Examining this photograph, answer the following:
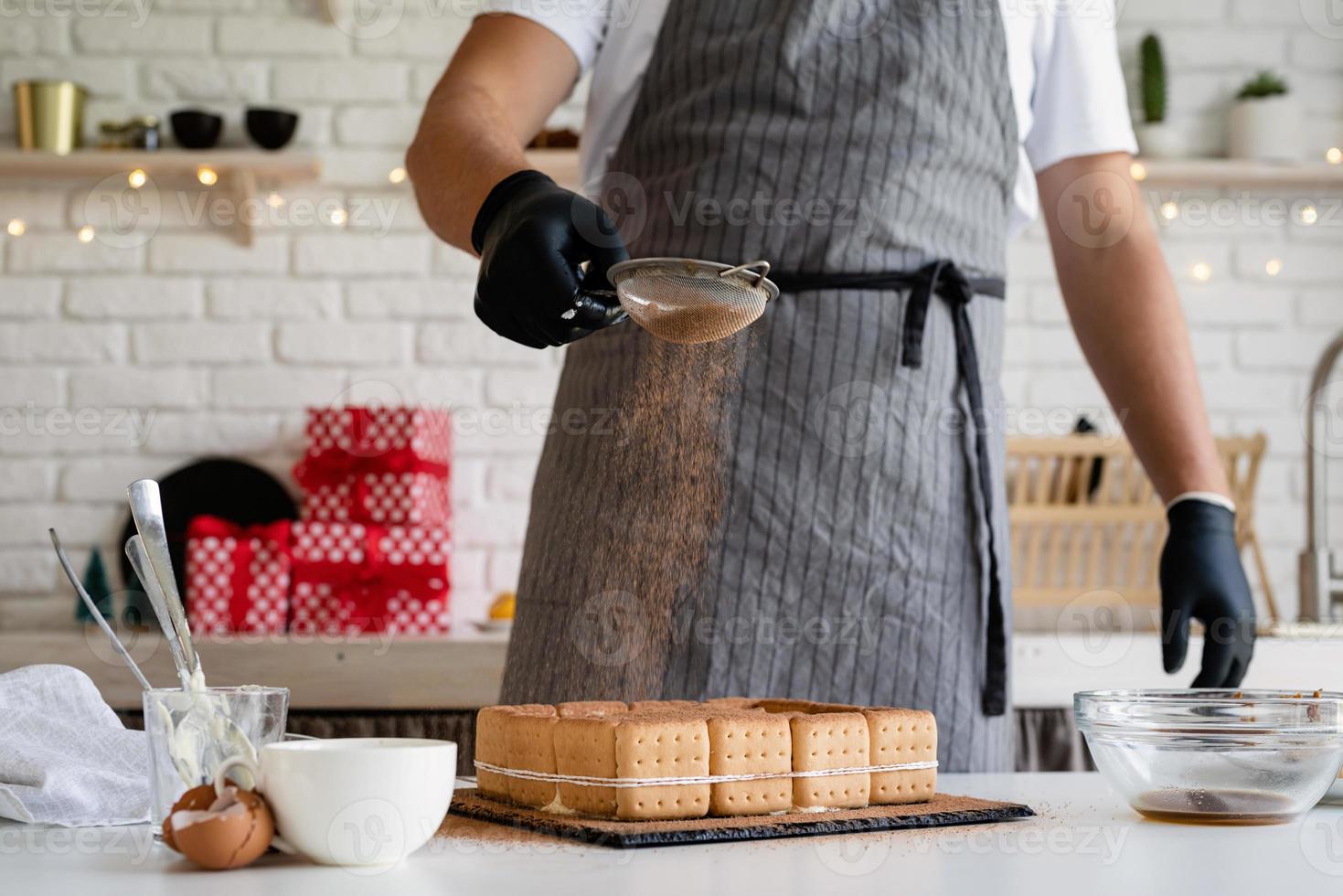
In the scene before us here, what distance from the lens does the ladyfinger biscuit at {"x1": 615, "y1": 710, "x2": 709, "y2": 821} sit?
619mm

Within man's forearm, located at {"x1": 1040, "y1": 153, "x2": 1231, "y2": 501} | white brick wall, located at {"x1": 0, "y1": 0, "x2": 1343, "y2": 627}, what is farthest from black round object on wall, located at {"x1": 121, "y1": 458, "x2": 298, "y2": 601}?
man's forearm, located at {"x1": 1040, "y1": 153, "x2": 1231, "y2": 501}

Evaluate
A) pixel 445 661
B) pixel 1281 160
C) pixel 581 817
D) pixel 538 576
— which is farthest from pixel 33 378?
pixel 1281 160

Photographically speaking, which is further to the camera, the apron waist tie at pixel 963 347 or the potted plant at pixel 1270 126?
the potted plant at pixel 1270 126

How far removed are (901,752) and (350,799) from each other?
29 centimetres

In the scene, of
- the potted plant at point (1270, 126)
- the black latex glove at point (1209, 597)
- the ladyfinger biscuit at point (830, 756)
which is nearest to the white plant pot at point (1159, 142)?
the potted plant at point (1270, 126)

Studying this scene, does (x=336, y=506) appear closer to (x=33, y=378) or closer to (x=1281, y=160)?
(x=33, y=378)

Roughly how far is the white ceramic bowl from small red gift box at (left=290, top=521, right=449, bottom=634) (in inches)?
63.0

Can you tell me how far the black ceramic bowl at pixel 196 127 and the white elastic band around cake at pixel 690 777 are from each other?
6.13 feet

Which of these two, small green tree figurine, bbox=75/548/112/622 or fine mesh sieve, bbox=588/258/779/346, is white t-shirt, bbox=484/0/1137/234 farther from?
small green tree figurine, bbox=75/548/112/622

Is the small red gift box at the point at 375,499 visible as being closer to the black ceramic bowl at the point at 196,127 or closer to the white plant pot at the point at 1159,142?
the black ceramic bowl at the point at 196,127

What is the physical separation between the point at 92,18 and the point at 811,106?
5.86 ft

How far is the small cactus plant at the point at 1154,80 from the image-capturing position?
8.04ft

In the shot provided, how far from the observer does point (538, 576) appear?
109 centimetres

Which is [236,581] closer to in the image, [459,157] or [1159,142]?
[459,157]
